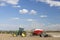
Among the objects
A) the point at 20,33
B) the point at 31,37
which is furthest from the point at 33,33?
the point at 20,33

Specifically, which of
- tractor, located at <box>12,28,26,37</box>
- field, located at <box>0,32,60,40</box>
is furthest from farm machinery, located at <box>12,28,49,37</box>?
field, located at <box>0,32,60,40</box>

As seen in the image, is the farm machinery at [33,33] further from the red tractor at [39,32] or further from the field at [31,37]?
the field at [31,37]

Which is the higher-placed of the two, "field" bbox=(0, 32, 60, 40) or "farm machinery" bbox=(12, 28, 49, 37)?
"farm machinery" bbox=(12, 28, 49, 37)

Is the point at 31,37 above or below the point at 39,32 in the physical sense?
below

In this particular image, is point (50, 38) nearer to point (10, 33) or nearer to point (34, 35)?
point (34, 35)

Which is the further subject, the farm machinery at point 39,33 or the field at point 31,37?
the farm machinery at point 39,33

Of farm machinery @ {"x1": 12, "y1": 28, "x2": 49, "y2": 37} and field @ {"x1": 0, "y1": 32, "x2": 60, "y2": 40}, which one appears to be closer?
field @ {"x1": 0, "y1": 32, "x2": 60, "y2": 40}

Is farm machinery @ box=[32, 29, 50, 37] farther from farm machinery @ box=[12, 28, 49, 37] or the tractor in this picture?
the tractor

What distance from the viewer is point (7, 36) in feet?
26.1

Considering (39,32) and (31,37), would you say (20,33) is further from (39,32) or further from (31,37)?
(39,32)

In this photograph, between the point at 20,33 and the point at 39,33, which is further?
the point at 39,33

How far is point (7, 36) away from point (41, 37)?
1897mm

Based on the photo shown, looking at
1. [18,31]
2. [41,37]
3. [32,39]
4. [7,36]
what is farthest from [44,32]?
[7,36]

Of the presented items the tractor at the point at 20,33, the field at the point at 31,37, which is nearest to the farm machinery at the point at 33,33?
the tractor at the point at 20,33
